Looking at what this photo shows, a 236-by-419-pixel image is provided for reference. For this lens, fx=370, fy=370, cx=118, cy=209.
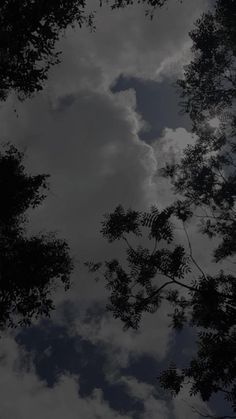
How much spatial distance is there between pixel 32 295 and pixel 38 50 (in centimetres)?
949

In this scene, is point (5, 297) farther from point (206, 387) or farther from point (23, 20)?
point (23, 20)

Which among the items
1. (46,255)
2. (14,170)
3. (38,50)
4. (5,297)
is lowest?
(5,297)

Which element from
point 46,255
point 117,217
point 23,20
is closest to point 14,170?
point 46,255

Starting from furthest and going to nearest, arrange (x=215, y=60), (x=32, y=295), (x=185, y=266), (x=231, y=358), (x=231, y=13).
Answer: (x=215, y=60), (x=231, y=13), (x=32, y=295), (x=185, y=266), (x=231, y=358)

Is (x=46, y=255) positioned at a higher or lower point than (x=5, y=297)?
higher

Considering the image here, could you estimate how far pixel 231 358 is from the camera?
9.87m

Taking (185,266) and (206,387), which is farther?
(185,266)

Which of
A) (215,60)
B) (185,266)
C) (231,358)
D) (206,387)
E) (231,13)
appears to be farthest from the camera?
(215,60)

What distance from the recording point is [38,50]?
13.4 meters

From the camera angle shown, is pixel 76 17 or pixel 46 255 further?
pixel 46 255

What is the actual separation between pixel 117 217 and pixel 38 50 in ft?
23.7

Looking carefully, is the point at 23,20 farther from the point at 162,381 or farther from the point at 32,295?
the point at 162,381

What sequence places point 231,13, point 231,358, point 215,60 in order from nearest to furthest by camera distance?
point 231,358
point 231,13
point 215,60

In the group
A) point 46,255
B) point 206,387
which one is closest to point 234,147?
point 46,255
